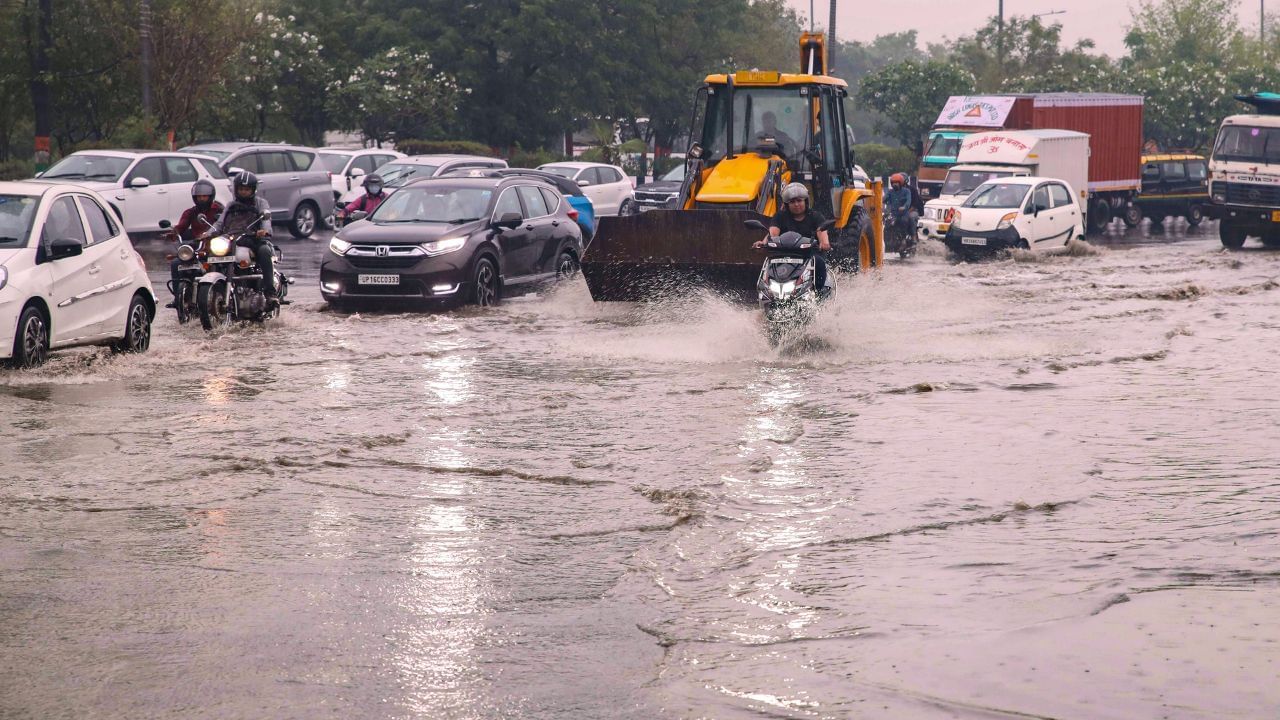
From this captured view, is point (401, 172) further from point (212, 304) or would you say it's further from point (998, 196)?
point (212, 304)

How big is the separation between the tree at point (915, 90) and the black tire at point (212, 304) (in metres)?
54.2

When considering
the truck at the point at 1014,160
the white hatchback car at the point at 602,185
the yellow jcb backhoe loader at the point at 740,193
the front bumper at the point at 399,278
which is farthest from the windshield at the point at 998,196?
the front bumper at the point at 399,278

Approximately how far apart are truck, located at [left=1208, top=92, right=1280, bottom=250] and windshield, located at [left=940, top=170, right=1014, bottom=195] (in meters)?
4.12

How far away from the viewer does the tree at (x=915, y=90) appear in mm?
68000

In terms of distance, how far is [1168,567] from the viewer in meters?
7.08

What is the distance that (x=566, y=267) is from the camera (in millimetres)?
20969

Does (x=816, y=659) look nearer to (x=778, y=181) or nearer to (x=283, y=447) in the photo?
(x=283, y=447)

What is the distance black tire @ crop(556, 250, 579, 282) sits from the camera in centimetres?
2070

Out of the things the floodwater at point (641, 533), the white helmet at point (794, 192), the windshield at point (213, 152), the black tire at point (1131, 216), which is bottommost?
the floodwater at point (641, 533)

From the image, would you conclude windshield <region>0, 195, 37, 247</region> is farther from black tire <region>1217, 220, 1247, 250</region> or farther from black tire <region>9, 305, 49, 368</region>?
black tire <region>1217, 220, 1247, 250</region>

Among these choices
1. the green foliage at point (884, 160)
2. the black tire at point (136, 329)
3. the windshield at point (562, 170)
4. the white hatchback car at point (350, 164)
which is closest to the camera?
the black tire at point (136, 329)

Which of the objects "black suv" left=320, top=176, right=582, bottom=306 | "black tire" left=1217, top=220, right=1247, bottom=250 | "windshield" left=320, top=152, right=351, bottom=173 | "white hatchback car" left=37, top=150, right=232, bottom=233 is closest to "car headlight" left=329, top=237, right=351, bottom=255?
"black suv" left=320, top=176, right=582, bottom=306

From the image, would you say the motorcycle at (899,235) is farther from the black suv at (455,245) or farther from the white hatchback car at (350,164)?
the white hatchback car at (350,164)

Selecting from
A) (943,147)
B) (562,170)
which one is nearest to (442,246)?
(562,170)
